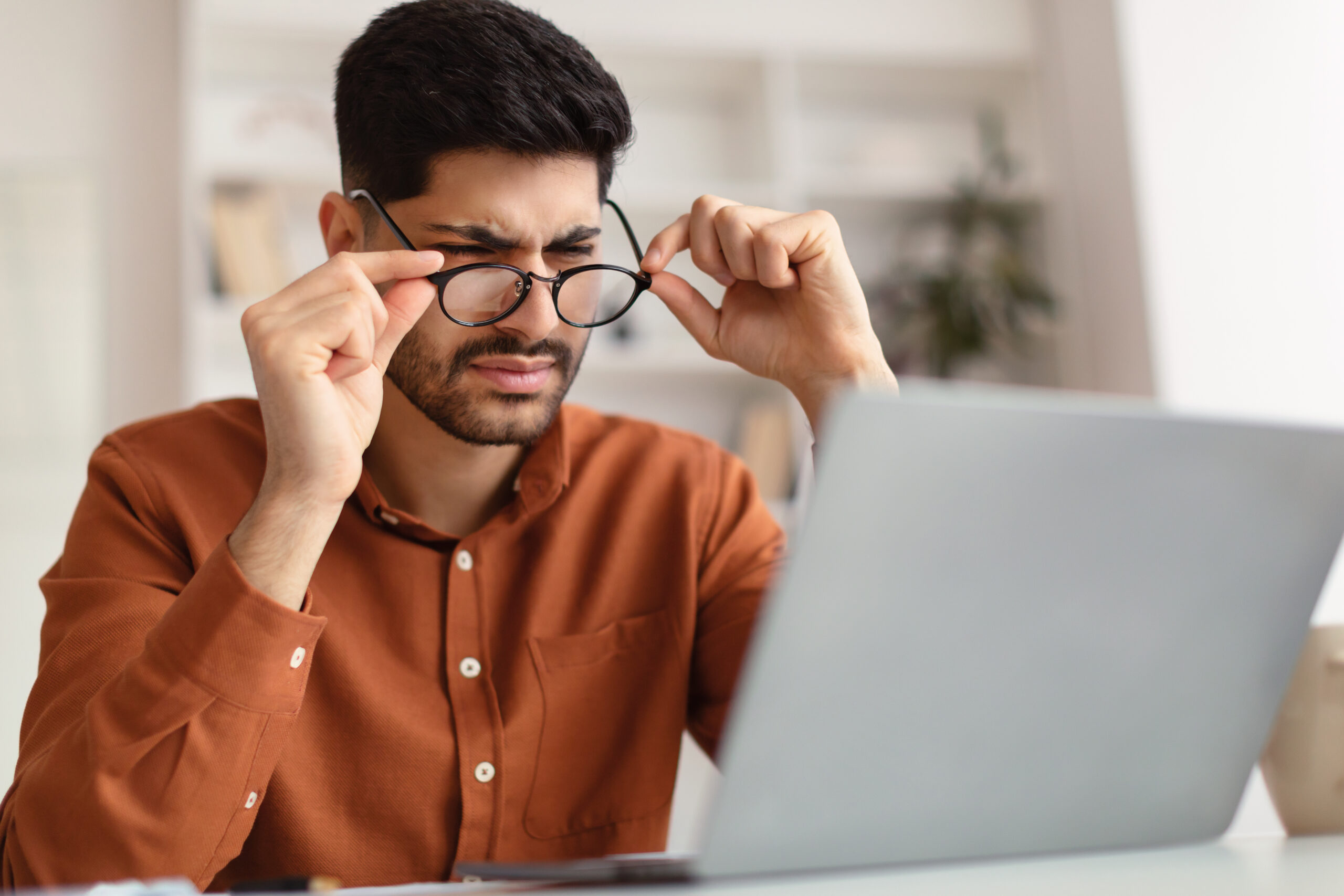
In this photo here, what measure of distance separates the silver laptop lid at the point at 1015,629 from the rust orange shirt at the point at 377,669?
0.44 metres

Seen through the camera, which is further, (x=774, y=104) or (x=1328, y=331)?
(x=774, y=104)

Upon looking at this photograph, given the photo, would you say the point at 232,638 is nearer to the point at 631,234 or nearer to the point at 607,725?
the point at 607,725

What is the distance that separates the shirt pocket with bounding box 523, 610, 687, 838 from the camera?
107 centimetres

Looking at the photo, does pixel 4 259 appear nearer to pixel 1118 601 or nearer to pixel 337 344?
pixel 337 344

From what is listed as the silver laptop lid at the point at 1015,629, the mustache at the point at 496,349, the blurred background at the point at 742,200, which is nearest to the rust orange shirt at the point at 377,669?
the mustache at the point at 496,349

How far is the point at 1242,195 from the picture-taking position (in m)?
2.73

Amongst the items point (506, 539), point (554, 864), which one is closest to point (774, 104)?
point (506, 539)

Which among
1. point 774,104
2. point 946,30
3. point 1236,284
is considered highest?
point 946,30

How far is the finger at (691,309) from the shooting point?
3.87 feet

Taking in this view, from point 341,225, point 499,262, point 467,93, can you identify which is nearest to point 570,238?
point 499,262

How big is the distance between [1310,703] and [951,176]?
102 inches

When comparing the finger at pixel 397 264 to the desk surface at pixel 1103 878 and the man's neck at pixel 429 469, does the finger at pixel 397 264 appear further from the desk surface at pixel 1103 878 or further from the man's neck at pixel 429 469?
the desk surface at pixel 1103 878

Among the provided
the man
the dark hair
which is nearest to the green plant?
the man

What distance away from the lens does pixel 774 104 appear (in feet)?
9.49
